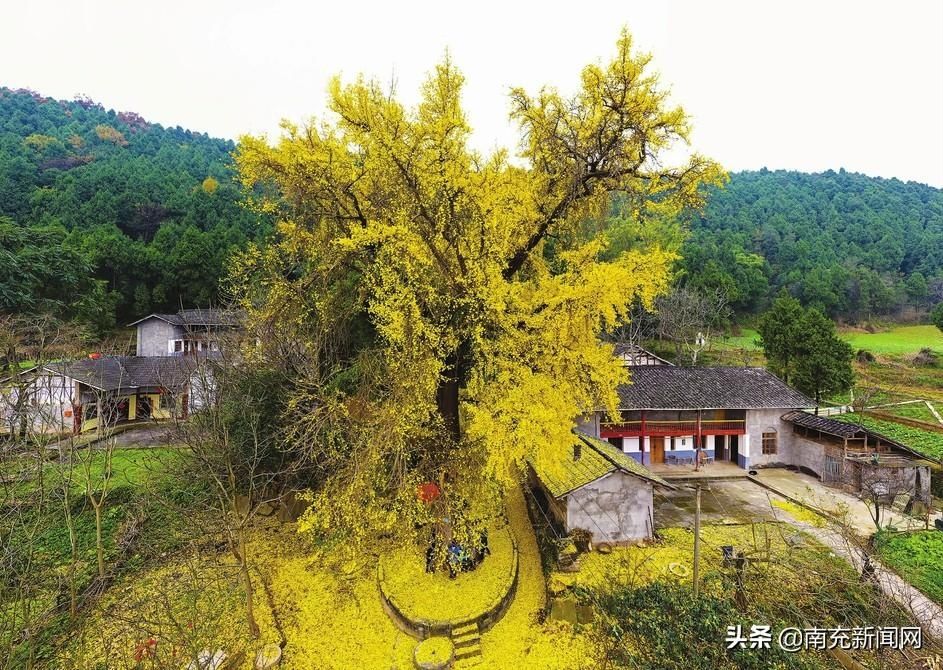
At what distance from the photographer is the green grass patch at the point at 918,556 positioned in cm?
1090

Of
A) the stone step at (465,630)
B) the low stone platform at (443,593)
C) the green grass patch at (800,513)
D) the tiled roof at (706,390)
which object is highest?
the tiled roof at (706,390)

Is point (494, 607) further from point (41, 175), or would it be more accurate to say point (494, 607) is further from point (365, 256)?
point (41, 175)

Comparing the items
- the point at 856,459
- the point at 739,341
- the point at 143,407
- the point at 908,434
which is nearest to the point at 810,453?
the point at 856,459

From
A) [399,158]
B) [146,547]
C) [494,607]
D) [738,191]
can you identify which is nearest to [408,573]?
[494,607]

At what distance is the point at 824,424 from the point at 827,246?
57.3 m

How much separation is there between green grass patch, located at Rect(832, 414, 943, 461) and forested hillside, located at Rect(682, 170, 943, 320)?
22.2 metres

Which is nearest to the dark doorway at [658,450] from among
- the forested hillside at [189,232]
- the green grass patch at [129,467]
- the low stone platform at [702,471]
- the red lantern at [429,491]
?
the low stone platform at [702,471]

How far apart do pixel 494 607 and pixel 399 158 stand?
415 inches

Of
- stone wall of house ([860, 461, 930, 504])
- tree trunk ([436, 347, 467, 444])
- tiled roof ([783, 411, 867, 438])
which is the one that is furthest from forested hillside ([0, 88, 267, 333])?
stone wall of house ([860, 461, 930, 504])

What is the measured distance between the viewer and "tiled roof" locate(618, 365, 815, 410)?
64.1 ft

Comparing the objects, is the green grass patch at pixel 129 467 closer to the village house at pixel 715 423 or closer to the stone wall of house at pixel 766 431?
the village house at pixel 715 423

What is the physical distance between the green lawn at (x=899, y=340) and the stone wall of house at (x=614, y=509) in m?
40.4

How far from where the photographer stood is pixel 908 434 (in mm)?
22172

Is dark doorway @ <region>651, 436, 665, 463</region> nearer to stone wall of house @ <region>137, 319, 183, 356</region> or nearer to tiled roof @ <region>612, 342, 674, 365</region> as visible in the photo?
tiled roof @ <region>612, 342, 674, 365</region>
